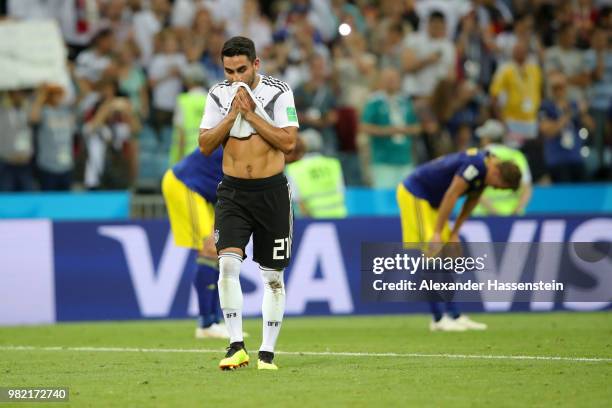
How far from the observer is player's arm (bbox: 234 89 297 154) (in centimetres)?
1002

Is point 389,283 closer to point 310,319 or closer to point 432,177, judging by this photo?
point 432,177

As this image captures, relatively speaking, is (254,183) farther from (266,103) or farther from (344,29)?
(344,29)

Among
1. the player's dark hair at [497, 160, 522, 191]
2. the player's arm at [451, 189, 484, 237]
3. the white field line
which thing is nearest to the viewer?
the white field line

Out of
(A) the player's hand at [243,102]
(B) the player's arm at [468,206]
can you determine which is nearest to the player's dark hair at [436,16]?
(B) the player's arm at [468,206]

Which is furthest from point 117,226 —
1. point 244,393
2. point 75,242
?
point 244,393

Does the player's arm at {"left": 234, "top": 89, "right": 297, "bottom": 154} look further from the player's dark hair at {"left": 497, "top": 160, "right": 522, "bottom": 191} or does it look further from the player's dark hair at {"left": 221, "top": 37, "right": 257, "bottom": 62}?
the player's dark hair at {"left": 497, "top": 160, "right": 522, "bottom": 191}

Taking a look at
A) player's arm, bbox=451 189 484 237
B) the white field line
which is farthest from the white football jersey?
player's arm, bbox=451 189 484 237

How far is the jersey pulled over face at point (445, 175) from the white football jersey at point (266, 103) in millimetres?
3832

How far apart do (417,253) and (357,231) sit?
2.83 m

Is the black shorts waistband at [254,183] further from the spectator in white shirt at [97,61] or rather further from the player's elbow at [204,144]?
the spectator in white shirt at [97,61]

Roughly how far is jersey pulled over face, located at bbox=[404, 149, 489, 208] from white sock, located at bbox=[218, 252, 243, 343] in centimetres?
414

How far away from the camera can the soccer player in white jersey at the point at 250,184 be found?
10.1m

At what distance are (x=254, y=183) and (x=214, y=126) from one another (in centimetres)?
55

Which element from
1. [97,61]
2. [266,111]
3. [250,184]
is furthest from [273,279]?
[97,61]
